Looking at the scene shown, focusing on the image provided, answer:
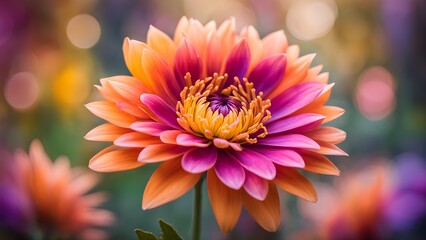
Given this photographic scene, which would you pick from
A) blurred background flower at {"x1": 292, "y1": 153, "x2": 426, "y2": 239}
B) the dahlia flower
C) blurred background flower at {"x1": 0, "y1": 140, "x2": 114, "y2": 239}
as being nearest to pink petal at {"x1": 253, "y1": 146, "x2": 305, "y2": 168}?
the dahlia flower

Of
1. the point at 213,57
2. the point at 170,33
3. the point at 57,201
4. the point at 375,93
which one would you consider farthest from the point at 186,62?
the point at 375,93

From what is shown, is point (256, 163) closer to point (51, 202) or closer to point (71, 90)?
point (51, 202)

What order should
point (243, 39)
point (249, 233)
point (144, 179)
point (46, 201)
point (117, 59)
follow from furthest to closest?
1. point (117, 59)
2. point (144, 179)
3. point (249, 233)
4. point (46, 201)
5. point (243, 39)

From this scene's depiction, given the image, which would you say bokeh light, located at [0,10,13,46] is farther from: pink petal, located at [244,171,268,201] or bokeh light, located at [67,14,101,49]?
pink petal, located at [244,171,268,201]

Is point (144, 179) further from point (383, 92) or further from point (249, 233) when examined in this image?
point (383, 92)

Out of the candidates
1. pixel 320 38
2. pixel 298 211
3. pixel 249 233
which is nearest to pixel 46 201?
pixel 249 233
